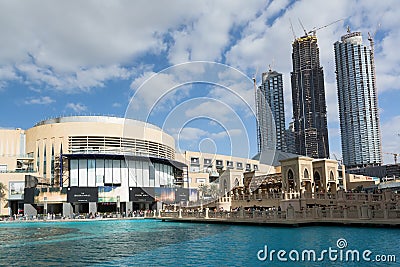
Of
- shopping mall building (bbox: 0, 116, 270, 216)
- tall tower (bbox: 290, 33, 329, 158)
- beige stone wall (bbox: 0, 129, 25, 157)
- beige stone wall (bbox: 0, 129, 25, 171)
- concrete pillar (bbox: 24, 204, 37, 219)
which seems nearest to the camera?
concrete pillar (bbox: 24, 204, 37, 219)

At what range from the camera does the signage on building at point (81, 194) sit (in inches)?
2774

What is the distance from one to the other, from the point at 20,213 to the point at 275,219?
171 feet

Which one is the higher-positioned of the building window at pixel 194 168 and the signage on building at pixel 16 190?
the building window at pixel 194 168

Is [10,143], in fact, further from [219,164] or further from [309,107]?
[309,107]

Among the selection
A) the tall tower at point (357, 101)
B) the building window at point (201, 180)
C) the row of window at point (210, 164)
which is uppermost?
the tall tower at point (357, 101)

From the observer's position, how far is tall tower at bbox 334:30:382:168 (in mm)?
155750

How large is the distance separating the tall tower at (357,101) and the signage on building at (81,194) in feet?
386

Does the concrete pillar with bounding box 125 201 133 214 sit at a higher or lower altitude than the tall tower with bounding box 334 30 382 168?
lower

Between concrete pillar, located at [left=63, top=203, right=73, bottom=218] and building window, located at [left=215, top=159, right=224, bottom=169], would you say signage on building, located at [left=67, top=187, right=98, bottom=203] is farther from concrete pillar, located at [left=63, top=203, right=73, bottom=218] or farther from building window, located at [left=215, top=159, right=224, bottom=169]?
building window, located at [left=215, top=159, right=224, bottom=169]

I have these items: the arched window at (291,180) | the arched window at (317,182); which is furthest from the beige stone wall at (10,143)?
the arched window at (317,182)

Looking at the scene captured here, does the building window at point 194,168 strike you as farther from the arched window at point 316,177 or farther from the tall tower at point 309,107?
the tall tower at point 309,107

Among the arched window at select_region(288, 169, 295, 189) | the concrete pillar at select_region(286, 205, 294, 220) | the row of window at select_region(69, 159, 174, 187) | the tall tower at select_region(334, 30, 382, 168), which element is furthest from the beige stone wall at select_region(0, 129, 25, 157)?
the tall tower at select_region(334, 30, 382, 168)

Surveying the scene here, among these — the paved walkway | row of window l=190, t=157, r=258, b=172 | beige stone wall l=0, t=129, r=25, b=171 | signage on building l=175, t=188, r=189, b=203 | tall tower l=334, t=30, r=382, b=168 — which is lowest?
the paved walkway

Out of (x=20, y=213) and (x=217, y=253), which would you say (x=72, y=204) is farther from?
(x=217, y=253)
